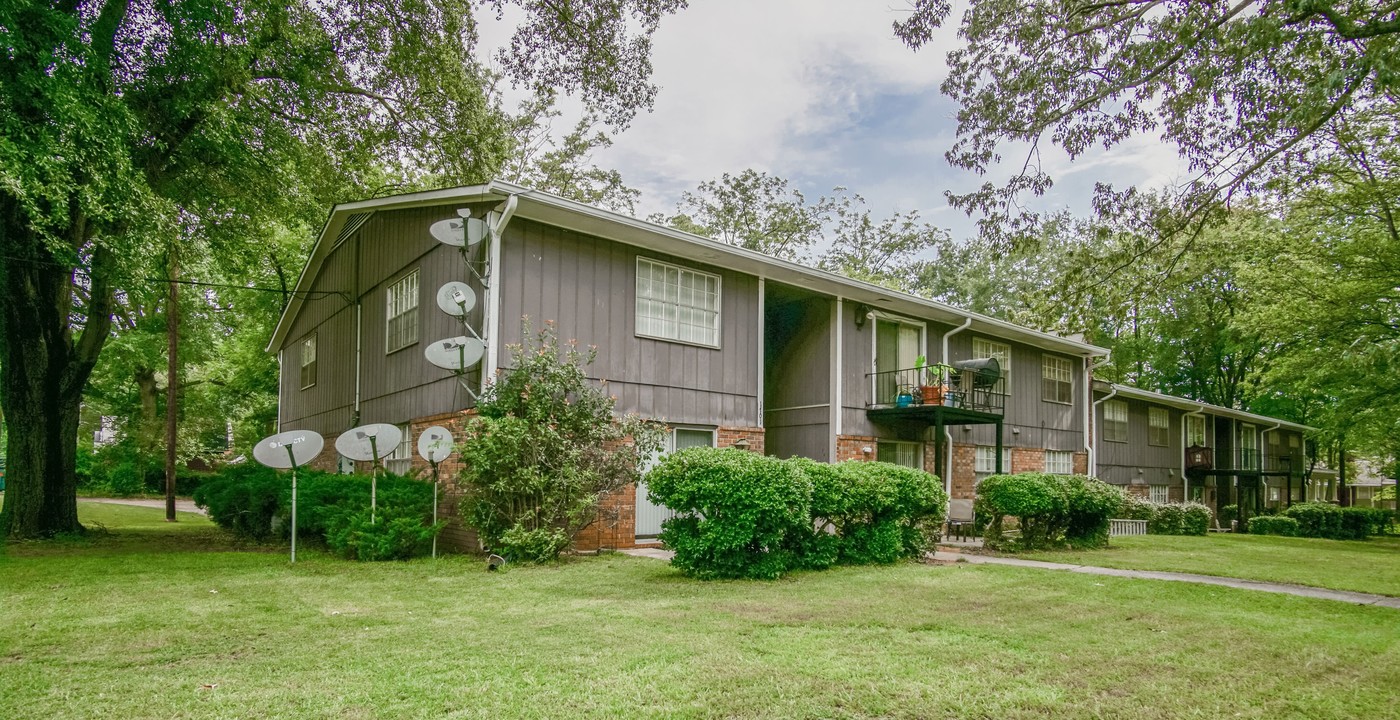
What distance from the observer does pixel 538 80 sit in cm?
1516

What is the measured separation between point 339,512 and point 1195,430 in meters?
28.0

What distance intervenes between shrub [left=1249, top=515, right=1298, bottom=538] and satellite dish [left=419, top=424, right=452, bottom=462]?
23756 mm

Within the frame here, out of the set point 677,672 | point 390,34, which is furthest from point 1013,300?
point 677,672

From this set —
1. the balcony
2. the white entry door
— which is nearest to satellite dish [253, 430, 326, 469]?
the white entry door

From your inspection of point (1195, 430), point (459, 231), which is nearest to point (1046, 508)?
point (459, 231)

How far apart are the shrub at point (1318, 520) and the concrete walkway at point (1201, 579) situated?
55.7 feet

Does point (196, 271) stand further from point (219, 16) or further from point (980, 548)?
point (980, 548)

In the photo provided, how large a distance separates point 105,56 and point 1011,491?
14.1 meters

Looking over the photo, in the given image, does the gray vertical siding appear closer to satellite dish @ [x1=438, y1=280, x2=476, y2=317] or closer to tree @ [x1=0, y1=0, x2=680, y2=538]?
satellite dish @ [x1=438, y1=280, x2=476, y2=317]


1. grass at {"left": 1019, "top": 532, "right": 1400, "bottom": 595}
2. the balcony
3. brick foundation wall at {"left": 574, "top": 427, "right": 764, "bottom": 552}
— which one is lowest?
grass at {"left": 1019, "top": 532, "right": 1400, "bottom": 595}

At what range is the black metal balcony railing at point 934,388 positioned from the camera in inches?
650

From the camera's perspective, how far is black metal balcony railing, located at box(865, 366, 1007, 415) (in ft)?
54.1

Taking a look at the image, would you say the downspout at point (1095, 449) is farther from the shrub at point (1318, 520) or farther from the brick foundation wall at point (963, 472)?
the shrub at point (1318, 520)

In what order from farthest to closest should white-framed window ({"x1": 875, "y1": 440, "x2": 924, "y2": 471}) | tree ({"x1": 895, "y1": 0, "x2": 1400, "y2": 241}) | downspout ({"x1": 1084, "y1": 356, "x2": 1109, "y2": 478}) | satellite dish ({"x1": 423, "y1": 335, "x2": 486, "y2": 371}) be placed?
downspout ({"x1": 1084, "y1": 356, "x2": 1109, "y2": 478}) < white-framed window ({"x1": 875, "y1": 440, "x2": 924, "y2": 471}) < satellite dish ({"x1": 423, "y1": 335, "x2": 486, "y2": 371}) < tree ({"x1": 895, "y1": 0, "x2": 1400, "y2": 241})
